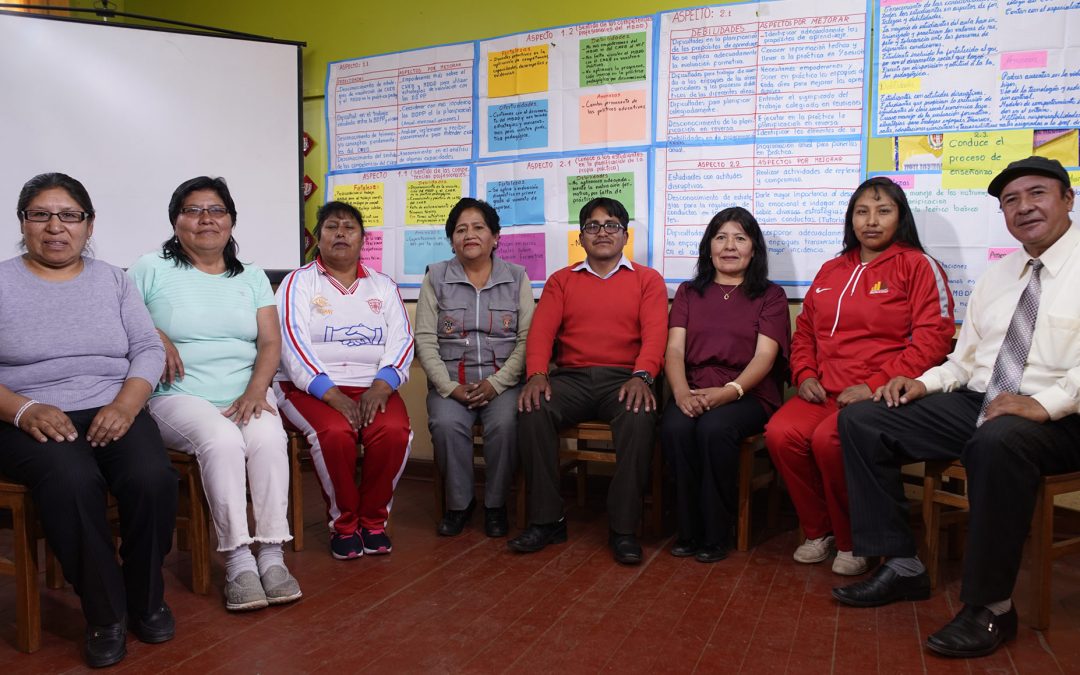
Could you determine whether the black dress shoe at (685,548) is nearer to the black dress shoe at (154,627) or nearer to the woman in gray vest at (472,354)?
the woman in gray vest at (472,354)

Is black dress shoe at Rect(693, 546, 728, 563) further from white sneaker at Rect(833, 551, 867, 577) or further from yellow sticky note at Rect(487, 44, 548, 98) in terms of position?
yellow sticky note at Rect(487, 44, 548, 98)

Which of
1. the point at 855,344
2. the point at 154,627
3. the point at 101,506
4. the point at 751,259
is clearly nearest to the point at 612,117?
the point at 751,259

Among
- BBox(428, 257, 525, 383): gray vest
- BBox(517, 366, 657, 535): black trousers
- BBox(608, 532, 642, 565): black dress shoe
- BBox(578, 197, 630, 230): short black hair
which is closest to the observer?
BBox(608, 532, 642, 565): black dress shoe

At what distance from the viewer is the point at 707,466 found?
8.57 feet

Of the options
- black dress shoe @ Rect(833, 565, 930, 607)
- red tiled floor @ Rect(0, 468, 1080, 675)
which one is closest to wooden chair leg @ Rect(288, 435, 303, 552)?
red tiled floor @ Rect(0, 468, 1080, 675)

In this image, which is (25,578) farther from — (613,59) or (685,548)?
(613,59)

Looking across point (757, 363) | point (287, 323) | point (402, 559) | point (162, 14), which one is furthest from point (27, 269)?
point (162, 14)

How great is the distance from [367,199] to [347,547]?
1.92 metres

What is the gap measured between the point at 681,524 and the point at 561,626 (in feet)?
2.37

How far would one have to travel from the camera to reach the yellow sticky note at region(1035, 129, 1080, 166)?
2.69 m

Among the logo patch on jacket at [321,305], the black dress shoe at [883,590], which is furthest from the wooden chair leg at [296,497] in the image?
the black dress shoe at [883,590]

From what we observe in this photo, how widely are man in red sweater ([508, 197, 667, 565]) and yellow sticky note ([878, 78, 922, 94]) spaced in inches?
41.9

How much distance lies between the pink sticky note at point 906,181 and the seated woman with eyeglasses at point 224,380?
2.28 metres

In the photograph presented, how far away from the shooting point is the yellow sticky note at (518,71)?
352 cm
